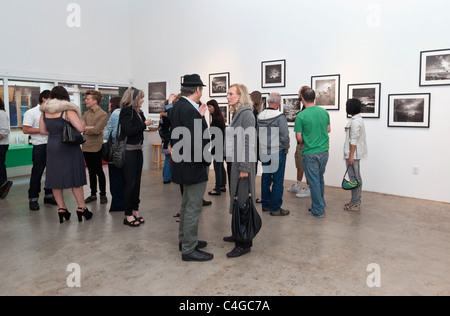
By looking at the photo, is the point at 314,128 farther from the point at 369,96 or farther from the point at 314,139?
the point at 369,96

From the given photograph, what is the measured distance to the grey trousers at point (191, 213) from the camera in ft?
11.4

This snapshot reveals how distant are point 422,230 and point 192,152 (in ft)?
10.4

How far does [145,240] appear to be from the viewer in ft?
13.7

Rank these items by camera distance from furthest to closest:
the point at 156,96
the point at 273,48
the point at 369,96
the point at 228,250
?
1. the point at 156,96
2. the point at 273,48
3. the point at 369,96
4. the point at 228,250

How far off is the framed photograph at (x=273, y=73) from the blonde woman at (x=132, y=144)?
3.88 meters

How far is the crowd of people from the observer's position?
3.43m

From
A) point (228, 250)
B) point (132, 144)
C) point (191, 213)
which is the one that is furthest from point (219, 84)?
point (191, 213)

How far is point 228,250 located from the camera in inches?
152

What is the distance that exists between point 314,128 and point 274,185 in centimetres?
96

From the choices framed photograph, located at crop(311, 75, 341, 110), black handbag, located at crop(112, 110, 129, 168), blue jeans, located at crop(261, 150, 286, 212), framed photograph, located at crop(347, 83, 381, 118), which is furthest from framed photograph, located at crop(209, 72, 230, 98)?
black handbag, located at crop(112, 110, 129, 168)

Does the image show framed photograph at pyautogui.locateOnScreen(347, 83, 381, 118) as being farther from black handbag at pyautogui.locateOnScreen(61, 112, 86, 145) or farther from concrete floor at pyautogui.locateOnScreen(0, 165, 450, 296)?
black handbag at pyautogui.locateOnScreen(61, 112, 86, 145)

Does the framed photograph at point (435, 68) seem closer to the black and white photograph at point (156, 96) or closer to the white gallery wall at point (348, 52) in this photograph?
the white gallery wall at point (348, 52)

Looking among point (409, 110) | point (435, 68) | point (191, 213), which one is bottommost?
point (191, 213)

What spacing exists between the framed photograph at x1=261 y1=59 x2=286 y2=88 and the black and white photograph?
10.6 ft
